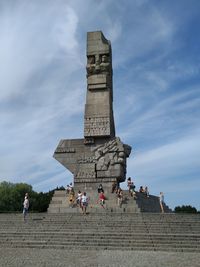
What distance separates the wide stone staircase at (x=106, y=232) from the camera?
45.6 feet

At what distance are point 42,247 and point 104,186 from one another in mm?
9425

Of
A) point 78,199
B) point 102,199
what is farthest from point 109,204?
point 78,199

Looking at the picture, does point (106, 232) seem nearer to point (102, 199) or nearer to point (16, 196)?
point (102, 199)

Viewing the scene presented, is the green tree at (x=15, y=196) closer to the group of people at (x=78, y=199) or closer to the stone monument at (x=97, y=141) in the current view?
the stone monument at (x=97, y=141)

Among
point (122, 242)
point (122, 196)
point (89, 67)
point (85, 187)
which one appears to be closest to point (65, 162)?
point (85, 187)

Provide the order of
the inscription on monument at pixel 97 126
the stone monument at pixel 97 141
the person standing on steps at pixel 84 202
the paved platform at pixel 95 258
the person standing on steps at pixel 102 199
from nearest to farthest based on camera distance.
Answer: the paved platform at pixel 95 258, the person standing on steps at pixel 84 202, the person standing on steps at pixel 102 199, the stone monument at pixel 97 141, the inscription on monument at pixel 97 126

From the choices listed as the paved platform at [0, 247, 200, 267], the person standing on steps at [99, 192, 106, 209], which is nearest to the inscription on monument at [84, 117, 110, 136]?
the person standing on steps at [99, 192, 106, 209]

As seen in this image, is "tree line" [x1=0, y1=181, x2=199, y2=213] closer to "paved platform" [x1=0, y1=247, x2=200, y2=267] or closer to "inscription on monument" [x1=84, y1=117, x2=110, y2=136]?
"inscription on monument" [x1=84, y1=117, x2=110, y2=136]

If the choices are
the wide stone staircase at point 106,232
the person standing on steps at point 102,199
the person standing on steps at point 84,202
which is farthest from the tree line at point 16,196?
the wide stone staircase at point 106,232

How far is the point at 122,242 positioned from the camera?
46.6 ft

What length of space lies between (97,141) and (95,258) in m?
13.0

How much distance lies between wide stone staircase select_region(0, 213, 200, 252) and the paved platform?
0.91 meters

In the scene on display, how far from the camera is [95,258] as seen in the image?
11.9 meters

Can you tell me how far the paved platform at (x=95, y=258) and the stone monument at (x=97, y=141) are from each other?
10323mm
